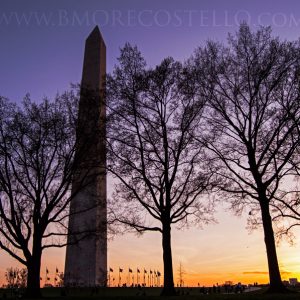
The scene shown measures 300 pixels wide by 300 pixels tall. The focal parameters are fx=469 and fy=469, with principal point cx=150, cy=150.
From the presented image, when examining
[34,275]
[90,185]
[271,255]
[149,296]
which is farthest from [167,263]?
[34,275]

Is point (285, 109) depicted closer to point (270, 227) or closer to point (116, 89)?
point (270, 227)

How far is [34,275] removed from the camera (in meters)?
24.2

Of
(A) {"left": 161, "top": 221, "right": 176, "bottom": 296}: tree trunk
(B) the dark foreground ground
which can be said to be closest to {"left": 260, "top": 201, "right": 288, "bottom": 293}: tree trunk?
(B) the dark foreground ground

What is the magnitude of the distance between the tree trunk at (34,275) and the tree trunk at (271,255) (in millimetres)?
11274

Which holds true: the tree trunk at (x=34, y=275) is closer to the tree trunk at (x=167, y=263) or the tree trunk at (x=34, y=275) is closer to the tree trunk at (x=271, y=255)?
the tree trunk at (x=167, y=263)

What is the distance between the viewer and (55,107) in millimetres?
26719

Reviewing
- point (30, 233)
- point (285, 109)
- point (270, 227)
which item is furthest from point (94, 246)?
point (285, 109)

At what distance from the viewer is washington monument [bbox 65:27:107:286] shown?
26.0m

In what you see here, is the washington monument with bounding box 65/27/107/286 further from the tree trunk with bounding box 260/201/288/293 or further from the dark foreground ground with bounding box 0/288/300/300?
the tree trunk with bounding box 260/201/288/293

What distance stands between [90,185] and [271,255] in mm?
10770

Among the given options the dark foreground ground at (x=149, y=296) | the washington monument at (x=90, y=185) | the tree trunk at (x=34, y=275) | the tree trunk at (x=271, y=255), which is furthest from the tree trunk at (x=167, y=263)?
the tree trunk at (x=34, y=275)

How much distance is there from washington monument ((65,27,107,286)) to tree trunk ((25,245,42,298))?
6.14ft

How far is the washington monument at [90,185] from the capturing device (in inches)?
1022

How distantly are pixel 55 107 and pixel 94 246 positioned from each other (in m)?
11.3
